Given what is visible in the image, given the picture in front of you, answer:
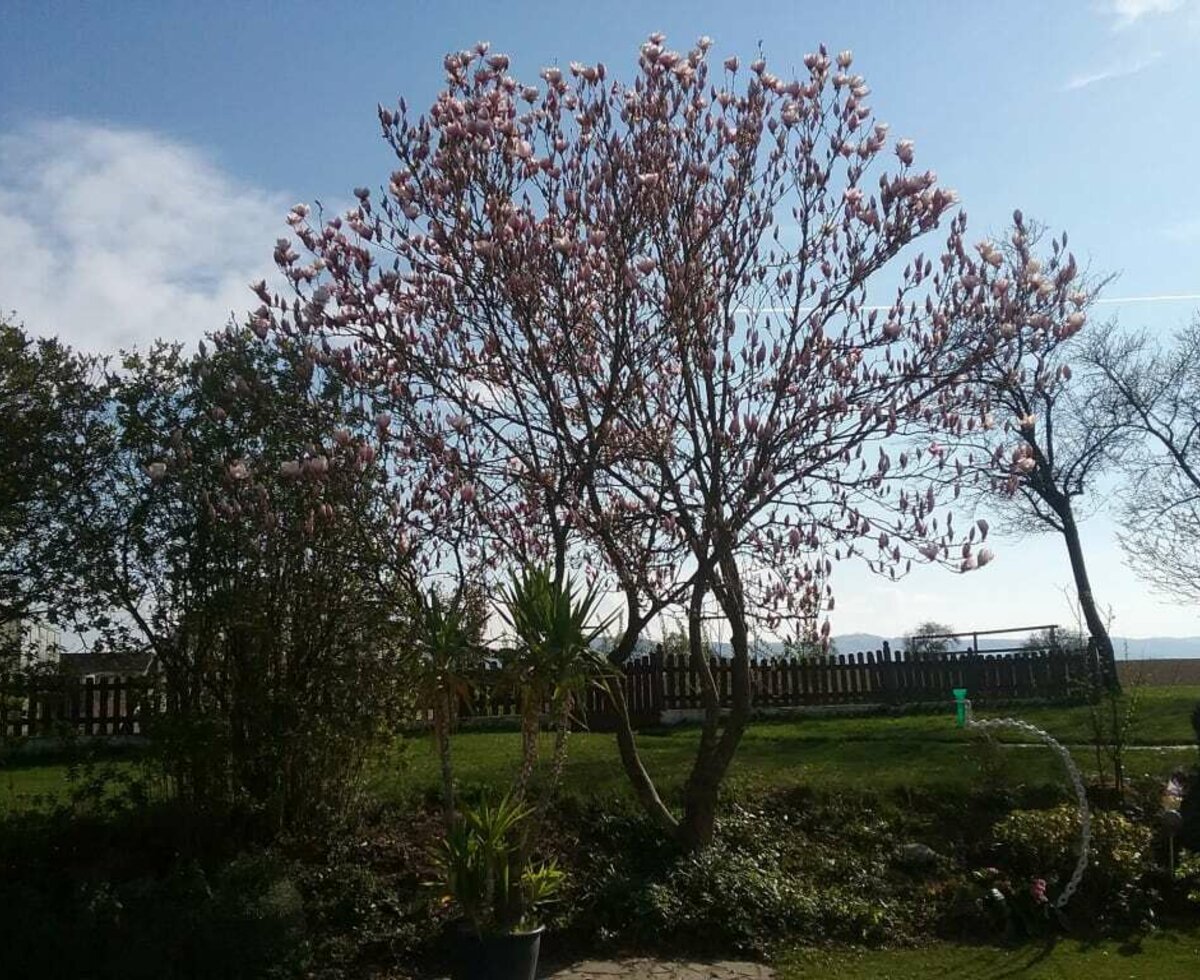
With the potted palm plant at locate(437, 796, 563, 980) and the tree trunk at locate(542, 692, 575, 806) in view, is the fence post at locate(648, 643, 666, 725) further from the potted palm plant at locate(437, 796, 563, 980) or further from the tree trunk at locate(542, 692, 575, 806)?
the tree trunk at locate(542, 692, 575, 806)

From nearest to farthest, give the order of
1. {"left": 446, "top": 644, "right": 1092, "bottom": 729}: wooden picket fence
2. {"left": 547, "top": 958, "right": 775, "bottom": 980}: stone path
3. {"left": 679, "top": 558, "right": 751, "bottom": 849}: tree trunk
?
{"left": 547, "top": 958, "right": 775, "bottom": 980}: stone path, {"left": 679, "top": 558, "right": 751, "bottom": 849}: tree trunk, {"left": 446, "top": 644, "right": 1092, "bottom": 729}: wooden picket fence

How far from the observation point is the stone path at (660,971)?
23.1ft

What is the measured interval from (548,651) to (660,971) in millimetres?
2398

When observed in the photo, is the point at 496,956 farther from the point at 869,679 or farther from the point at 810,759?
the point at 869,679

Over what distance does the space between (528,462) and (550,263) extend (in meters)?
1.48

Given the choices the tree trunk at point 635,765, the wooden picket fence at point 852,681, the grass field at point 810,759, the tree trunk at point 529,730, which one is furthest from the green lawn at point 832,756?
the tree trunk at point 529,730

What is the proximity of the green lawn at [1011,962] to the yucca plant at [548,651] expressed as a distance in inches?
90.9

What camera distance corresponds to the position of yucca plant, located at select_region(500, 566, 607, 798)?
255 inches

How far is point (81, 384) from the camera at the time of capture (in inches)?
351

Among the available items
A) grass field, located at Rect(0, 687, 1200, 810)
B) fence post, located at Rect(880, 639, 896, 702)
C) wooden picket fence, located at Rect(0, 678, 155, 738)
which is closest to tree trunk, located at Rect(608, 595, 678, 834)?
grass field, located at Rect(0, 687, 1200, 810)

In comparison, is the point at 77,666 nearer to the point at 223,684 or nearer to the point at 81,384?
the point at 223,684

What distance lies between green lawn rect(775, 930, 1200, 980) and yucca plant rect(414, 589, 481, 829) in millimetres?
2625

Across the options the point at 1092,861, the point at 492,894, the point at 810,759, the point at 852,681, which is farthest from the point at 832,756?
the point at 492,894

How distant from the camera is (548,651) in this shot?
6.44 m
